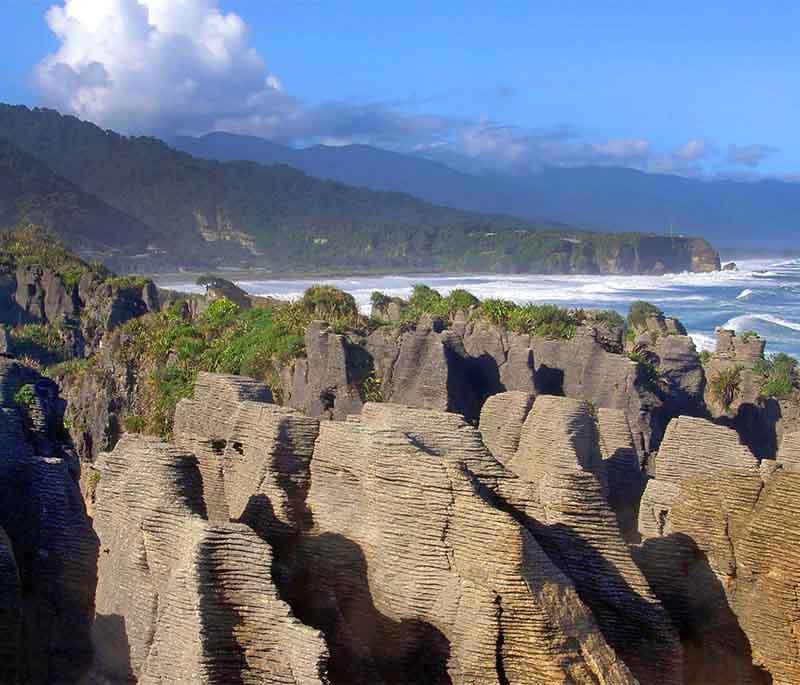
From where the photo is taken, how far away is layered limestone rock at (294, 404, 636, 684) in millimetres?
6152

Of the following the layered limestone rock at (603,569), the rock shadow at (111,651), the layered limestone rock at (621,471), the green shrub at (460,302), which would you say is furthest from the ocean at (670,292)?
the rock shadow at (111,651)

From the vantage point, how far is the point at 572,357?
20.1 meters

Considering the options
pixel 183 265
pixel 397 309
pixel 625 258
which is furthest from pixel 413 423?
pixel 625 258

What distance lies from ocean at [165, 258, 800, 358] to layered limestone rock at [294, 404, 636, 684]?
→ 42.2 m

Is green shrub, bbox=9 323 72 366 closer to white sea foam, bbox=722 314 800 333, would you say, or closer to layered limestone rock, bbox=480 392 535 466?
layered limestone rock, bbox=480 392 535 466

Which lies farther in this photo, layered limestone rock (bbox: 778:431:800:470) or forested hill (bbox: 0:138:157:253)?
forested hill (bbox: 0:138:157:253)

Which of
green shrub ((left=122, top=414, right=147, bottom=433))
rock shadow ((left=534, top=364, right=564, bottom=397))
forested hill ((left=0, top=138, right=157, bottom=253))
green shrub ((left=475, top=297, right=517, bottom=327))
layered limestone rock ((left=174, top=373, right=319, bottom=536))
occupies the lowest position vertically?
green shrub ((left=122, top=414, right=147, bottom=433))

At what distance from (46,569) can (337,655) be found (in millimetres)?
1805

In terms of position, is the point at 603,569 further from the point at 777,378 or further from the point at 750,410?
the point at 777,378

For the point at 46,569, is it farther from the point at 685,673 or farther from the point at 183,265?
the point at 183,265

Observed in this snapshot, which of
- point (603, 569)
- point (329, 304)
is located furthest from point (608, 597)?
point (329, 304)

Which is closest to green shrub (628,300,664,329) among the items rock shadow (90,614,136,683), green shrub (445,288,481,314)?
green shrub (445,288,481,314)

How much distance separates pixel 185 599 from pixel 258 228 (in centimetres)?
13796

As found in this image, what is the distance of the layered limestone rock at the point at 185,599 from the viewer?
5887 mm
